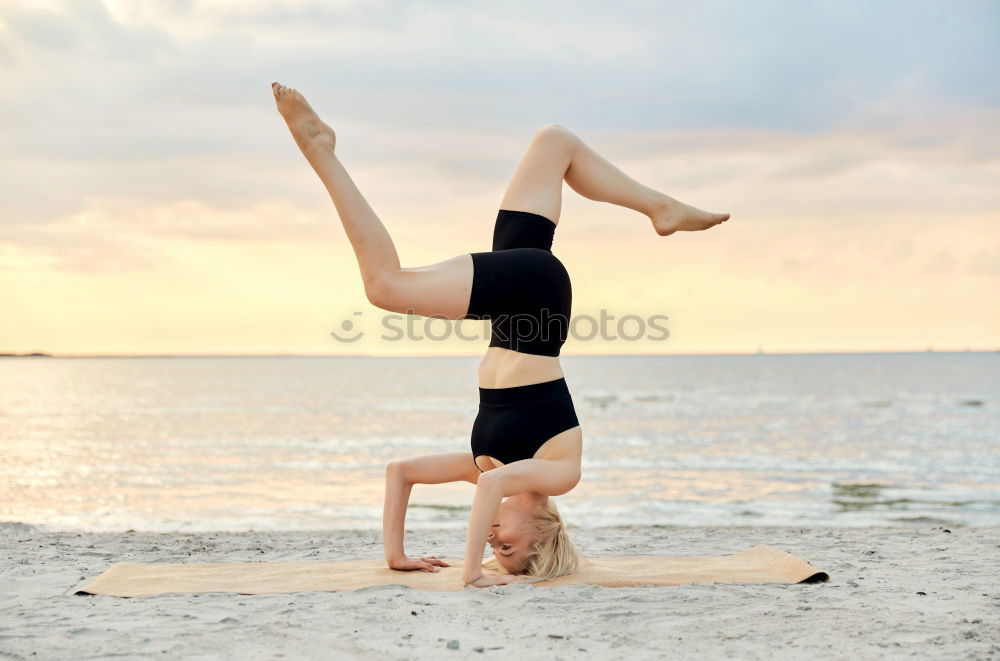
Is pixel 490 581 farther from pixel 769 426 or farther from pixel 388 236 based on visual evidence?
pixel 769 426

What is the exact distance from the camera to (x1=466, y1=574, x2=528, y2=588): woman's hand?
4423 mm

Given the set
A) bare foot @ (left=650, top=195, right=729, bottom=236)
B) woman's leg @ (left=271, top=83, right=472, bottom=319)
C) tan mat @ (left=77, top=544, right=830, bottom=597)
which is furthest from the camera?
bare foot @ (left=650, top=195, right=729, bottom=236)

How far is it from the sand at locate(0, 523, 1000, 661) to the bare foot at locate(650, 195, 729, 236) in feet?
6.39

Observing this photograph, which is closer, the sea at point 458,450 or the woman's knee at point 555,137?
the woman's knee at point 555,137

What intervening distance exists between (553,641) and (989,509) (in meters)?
8.87

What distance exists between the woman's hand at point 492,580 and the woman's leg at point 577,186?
6.28 ft

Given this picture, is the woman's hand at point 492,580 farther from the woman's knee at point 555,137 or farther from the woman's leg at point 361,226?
the woman's knee at point 555,137

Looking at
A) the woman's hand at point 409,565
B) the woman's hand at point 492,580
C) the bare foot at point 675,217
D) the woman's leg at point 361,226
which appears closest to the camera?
the woman's leg at point 361,226

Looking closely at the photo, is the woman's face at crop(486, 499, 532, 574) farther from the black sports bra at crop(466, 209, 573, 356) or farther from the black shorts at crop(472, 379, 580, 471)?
the black sports bra at crop(466, 209, 573, 356)

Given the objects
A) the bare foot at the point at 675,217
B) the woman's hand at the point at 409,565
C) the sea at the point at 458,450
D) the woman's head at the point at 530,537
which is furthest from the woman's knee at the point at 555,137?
the sea at the point at 458,450

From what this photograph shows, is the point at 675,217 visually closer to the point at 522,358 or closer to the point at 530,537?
the point at 522,358

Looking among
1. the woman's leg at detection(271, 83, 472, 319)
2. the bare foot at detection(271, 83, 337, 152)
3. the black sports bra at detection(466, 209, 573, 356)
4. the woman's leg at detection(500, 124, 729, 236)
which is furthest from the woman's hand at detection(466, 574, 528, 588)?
the bare foot at detection(271, 83, 337, 152)

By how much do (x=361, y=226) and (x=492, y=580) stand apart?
6.49 ft

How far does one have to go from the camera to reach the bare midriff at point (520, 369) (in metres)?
4.53
